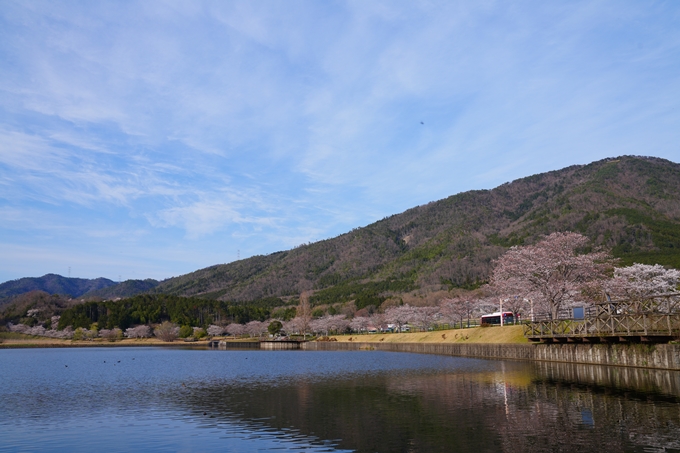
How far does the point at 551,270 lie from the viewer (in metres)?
57.8

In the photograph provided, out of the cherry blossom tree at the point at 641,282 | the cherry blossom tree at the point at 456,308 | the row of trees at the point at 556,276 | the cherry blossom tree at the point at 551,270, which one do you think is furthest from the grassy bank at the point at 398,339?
the cherry blossom tree at the point at 456,308

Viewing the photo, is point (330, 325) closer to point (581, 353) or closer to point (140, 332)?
point (140, 332)

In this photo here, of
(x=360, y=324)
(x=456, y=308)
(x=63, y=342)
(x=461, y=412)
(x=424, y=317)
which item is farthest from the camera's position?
(x=63, y=342)

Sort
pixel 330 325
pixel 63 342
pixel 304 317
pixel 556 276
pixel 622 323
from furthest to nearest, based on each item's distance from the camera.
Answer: pixel 63 342 < pixel 330 325 < pixel 304 317 < pixel 556 276 < pixel 622 323

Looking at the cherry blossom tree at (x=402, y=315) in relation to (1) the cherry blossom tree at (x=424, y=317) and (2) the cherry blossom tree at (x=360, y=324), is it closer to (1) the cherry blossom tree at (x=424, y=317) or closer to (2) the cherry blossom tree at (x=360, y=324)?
(1) the cherry blossom tree at (x=424, y=317)

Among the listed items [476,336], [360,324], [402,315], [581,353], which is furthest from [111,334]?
[581,353]

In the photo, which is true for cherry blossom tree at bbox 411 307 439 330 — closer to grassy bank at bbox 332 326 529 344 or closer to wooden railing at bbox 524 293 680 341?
grassy bank at bbox 332 326 529 344

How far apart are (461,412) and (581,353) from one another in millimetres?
27142

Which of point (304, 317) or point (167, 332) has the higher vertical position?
point (304, 317)

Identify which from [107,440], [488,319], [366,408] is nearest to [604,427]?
[366,408]

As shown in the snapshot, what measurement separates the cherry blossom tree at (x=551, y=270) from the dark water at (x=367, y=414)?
18.7m

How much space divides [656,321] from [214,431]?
104 feet

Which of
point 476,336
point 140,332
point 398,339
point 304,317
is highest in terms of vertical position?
point 304,317

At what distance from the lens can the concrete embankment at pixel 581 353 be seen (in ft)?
118
